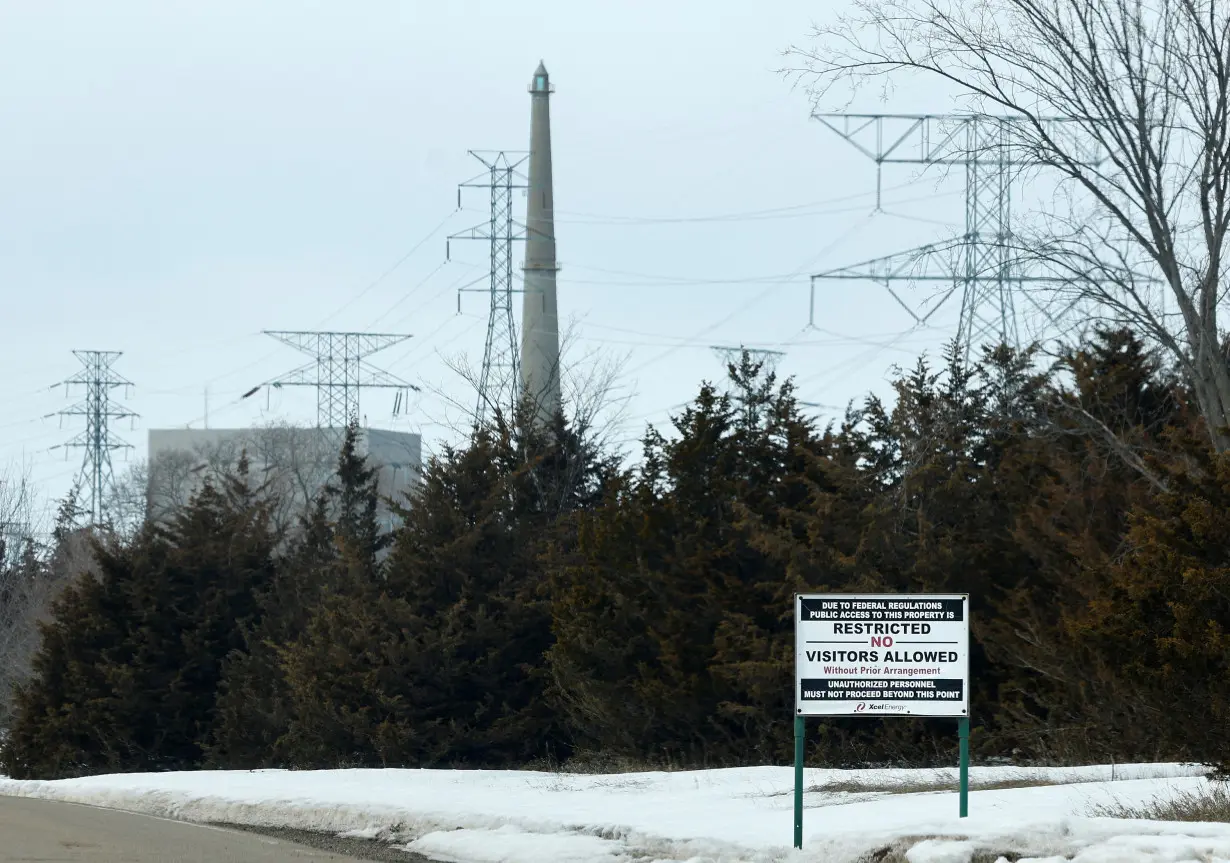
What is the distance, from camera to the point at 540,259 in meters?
57.9

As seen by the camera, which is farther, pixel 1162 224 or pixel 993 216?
pixel 993 216

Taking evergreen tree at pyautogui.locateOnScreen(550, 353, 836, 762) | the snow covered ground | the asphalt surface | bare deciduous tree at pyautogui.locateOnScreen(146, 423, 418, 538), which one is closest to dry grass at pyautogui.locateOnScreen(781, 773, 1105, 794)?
the snow covered ground

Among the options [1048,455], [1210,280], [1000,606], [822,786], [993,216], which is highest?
[993,216]

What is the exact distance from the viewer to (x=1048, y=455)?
2631 centimetres

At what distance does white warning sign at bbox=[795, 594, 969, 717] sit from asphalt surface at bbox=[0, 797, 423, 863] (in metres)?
4.01

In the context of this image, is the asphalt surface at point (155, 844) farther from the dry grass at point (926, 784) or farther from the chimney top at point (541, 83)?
the chimney top at point (541, 83)

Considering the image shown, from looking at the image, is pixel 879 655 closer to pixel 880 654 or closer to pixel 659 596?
pixel 880 654

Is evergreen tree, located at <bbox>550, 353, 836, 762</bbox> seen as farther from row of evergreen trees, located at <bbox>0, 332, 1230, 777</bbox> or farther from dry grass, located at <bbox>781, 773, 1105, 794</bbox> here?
Result: dry grass, located at <bbox>781, 773, 1105, 794</bbox>

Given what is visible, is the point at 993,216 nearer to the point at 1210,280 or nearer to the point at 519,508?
the point at 519,508

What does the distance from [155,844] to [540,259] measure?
44064 mm

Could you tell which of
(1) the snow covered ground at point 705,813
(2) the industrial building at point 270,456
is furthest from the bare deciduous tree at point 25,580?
(1) the snow covered ground at point 705,813

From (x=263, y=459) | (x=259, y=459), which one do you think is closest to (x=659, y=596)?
(x=263, y=459)

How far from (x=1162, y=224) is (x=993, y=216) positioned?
60.9 feet

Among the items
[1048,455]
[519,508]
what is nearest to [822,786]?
[1048,455]
